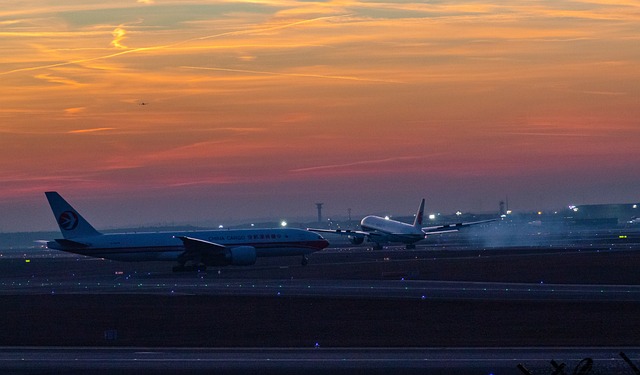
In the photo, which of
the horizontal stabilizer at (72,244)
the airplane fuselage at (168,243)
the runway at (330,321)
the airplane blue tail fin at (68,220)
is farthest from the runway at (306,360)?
the airplane blue tail fin at (68,220)

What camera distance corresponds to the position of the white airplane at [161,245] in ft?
268

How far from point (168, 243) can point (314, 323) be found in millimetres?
43917

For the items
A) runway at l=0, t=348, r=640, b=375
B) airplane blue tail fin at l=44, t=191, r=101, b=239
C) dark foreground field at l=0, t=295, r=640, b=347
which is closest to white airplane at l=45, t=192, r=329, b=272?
airplane blue tail fin at l=44, t=191, r=101, b=239

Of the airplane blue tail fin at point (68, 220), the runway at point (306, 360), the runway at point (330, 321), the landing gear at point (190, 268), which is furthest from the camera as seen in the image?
the airplane blue tail fin at point (68, 220)

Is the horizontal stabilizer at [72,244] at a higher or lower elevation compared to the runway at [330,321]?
higher

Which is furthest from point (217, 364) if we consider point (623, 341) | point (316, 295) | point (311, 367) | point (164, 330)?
point (316, 295)

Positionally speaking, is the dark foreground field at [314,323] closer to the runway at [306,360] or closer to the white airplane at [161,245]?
the runway at [306,360]

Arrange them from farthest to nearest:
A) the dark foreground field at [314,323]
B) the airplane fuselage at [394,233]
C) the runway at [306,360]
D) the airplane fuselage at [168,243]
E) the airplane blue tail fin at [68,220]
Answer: the airplane fuselage at [394,233], the airplane blue tail fin at [68,220], the airplane fuselage at [168,243], the dark foreground field at [314,323], the runway at [306,360]

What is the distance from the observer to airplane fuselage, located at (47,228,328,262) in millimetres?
81500

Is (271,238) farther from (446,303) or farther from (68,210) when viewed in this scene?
(446,303)

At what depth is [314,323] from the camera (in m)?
41.0

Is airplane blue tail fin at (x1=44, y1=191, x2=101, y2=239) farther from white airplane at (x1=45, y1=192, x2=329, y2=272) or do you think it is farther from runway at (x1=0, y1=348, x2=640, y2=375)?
runway at (x1=0, y1=348, x2=640, y2=375)

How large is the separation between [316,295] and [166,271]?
34640mm

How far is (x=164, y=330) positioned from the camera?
39.8 metres
